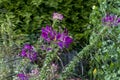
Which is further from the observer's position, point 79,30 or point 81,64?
point 79,30

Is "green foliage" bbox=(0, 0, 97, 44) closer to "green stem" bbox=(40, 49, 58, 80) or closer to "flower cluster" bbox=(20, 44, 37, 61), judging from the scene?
"flower cluster" bbox=(20, 44, 37, 61)

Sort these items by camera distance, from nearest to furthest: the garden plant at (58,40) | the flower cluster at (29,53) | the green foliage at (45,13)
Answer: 1. the garden plant at (58,40)
2. the flower cluster at (29,53)
3. the green foliage at (45,13)

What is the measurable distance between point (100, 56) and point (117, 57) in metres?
0.26

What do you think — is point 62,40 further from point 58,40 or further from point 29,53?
point 29,53

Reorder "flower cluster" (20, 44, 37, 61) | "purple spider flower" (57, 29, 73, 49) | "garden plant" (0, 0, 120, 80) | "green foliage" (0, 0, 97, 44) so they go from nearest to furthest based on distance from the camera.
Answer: "purple spider flower" (57, 29, 73, 49) < "garden plant" (0, 0, 120, 80) < "flower cluster" (20, 44, 37, 61) < "green foliage" (0, 0, 97, 44)

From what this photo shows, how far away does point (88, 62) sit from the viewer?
364 centimetres

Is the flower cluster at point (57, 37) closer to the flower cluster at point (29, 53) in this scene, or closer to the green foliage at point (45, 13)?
the flower cluster at point (29, 53)

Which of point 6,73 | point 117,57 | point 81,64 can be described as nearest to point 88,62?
point 81,64

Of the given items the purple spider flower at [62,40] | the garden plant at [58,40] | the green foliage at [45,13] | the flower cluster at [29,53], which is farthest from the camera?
the green foliage at [45,13]

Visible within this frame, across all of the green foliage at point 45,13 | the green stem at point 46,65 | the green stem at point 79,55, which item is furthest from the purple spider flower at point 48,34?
the green foliage at point 45,13

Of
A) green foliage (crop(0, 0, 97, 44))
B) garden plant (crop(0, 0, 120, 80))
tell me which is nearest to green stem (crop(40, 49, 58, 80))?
garden plant (crop(0, 0, 120, 80))

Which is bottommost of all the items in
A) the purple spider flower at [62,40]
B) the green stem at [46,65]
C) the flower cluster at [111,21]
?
the green stem at [46,65]

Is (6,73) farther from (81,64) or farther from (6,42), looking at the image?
(81,64)

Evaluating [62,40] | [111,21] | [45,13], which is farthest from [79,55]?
[45,13]
